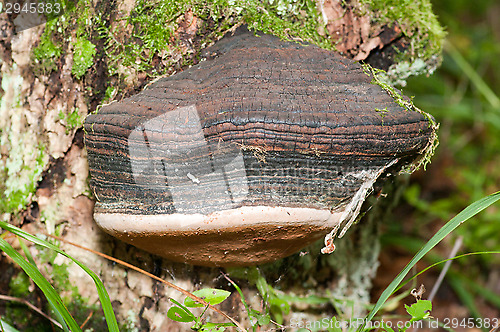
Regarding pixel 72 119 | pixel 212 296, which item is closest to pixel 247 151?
pixel 212 296

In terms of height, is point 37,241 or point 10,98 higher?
point 10,98

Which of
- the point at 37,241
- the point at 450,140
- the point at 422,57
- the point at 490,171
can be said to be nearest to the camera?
the point at 37,241

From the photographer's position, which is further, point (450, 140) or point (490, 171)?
point (450, 140)

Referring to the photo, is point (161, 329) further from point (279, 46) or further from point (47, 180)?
point (279, 46)

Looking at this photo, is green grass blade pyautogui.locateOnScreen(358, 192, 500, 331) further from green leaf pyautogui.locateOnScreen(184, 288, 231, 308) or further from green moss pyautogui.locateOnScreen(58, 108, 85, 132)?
green moss pyautogui.locateOnScreen(58, 108, 85, 132)

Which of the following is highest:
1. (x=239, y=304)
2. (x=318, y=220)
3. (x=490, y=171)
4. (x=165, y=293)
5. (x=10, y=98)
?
(x=10, y=98)

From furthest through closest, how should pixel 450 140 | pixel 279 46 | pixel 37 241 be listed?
pixel 450 140 < pixel 279 46 < pixel 37 241

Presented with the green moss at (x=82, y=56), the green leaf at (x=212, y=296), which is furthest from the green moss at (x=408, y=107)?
the green moss at (x=82, y=56)

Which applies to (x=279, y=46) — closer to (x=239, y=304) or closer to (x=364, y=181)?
(x=364, y=181)

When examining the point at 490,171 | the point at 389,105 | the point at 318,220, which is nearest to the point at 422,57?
the point at 389,105
